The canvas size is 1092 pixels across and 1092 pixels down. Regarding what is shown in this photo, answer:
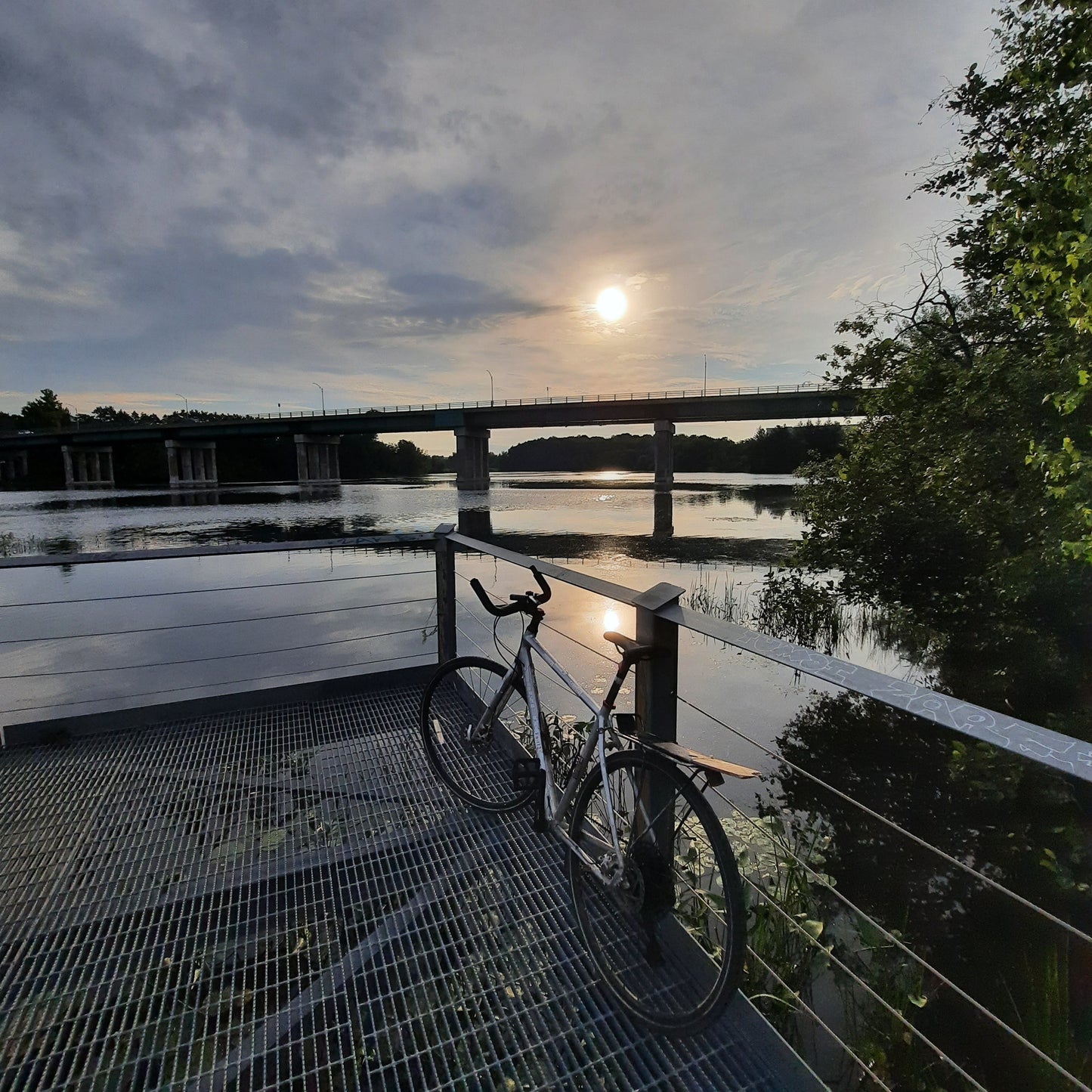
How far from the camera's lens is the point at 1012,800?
5969mm

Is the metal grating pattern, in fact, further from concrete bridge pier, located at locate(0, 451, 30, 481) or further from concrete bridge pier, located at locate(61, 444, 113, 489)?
concrete bridge pier, located at locate(0, 451, 30, 481)

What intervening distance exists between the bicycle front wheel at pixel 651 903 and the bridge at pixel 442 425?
41.5 meters

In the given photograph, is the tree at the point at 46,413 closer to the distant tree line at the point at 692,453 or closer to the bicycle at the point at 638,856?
the distant tree line at the point at 692,453

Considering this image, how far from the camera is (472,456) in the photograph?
195ft

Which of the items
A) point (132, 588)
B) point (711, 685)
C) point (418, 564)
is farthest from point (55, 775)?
point (418, 564)

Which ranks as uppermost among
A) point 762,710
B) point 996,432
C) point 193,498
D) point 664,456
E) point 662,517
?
point 664,456

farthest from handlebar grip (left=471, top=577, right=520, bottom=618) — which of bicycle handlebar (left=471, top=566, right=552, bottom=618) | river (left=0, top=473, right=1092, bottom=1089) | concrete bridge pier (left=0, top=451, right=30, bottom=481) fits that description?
concrete bridge pier (left=0, top=451, right=30, bottom=481)

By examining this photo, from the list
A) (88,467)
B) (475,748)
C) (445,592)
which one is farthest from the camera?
(88,467)

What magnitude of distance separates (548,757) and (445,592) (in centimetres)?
202

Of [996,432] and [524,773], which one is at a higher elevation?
[996,432]

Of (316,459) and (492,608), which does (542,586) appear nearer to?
(492,608)

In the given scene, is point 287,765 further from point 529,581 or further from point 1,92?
point 1,92

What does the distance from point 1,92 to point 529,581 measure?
39.7 feet

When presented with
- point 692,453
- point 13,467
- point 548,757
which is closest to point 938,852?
point 548,757
